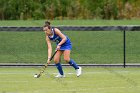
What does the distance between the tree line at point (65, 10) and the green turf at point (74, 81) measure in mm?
15617

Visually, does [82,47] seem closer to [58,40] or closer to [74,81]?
[58,40]

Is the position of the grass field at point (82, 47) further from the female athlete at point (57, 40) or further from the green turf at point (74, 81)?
the female athlete at point (57, 40)

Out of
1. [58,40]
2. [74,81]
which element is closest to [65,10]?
[58,40]

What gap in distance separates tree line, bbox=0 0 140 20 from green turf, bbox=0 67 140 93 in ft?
51.2

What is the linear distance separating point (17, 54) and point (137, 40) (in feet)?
17.5

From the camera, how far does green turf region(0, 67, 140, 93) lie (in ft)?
46.4

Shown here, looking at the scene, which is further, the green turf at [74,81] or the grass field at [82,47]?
the grass field at [82,47]

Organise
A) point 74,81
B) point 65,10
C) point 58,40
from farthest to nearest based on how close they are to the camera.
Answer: point 65,10 → point 58,40 → point 74,81

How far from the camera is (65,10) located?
120ft

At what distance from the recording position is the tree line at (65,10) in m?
35.9

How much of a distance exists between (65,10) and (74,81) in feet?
68.1

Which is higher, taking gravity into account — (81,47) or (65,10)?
(81,47)

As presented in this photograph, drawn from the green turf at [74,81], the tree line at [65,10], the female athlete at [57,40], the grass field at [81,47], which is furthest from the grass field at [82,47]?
the tree line at [65,10]

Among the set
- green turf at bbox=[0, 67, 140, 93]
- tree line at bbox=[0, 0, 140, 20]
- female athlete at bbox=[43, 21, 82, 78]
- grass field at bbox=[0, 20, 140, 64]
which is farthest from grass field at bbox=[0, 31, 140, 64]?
tree line at bbox=[0, 0, 140, 20]
